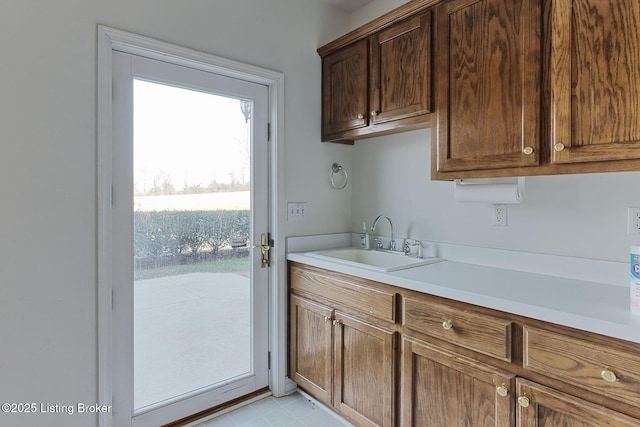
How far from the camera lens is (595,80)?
1.25 metres

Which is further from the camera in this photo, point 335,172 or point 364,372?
point 335,172

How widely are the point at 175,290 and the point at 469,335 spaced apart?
1.54 m

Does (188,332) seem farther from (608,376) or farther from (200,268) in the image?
(608,376)

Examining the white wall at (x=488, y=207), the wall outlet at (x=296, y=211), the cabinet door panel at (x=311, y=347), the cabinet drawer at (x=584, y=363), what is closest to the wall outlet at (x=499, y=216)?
the white wall at (x=488, y=207)

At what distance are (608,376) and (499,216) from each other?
96 centimetres

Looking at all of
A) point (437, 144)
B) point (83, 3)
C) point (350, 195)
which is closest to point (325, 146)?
point (350, 195)

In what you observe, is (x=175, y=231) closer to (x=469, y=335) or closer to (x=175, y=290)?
(x=175, y=290)

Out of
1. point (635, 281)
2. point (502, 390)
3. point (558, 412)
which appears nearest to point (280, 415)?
point (502, 390)

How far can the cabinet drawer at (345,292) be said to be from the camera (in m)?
1.68

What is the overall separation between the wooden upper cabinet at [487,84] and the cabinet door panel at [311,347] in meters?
1.08

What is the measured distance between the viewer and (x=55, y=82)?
5.19 feet

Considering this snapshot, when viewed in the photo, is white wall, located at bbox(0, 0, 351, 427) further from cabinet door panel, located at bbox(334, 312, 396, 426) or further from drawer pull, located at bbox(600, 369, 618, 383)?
drawer pull, located at bbox(600, 369, 618, 383)

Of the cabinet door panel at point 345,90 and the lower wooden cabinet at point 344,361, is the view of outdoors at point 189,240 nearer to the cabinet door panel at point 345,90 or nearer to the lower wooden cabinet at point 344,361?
the lower wooden cabinet at point 344,361

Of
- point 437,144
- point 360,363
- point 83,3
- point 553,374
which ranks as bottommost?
point 360,363
